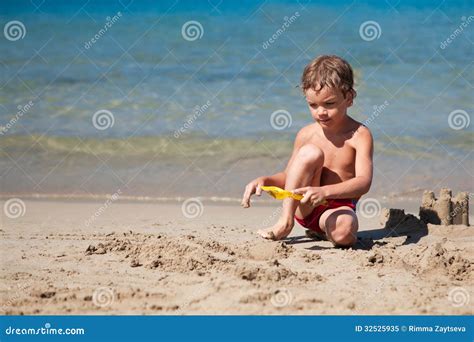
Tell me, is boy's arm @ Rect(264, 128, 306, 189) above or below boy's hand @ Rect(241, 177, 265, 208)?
above

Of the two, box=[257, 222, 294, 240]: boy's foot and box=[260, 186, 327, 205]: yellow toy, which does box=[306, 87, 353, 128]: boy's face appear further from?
box=[257, 222, 294, 240]: boy's foot

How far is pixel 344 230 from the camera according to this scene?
3.09m

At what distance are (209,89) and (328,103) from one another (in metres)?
5.11

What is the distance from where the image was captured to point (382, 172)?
5512 mm

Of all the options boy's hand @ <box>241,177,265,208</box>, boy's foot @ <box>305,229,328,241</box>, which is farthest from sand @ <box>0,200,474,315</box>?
boy's hand @ <box>241,177,265,208</box>

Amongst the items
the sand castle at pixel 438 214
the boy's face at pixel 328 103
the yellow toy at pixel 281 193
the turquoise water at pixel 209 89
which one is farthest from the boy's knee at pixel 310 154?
the turquoise water at pixel 209 89

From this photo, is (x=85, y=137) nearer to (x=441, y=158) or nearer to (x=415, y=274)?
(x=441, y=158)

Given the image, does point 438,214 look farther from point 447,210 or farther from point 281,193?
point 281,193

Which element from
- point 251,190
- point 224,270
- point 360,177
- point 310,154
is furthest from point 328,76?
point 224,270

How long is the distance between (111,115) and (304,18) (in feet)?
13.3

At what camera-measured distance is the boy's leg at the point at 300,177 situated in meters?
3.13

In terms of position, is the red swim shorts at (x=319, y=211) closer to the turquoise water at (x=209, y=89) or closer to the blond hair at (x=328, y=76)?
the blond hair at (x=328, y=76)

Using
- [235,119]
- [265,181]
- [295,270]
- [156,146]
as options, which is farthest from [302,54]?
[295,270]

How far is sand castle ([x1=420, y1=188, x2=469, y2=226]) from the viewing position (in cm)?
360
